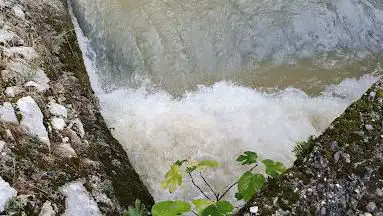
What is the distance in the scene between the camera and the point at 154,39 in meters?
6.40

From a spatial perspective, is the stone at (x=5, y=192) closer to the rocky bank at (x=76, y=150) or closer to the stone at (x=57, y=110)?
the rocky bank at (x=76, y=150)

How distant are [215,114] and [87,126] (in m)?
1.57

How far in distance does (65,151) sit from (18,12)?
230 cm

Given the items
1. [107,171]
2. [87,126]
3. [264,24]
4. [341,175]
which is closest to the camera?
[341,175]

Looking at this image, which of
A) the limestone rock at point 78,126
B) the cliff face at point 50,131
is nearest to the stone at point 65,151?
the cliff face at point 50,131

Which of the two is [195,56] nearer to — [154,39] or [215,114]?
[154,39]

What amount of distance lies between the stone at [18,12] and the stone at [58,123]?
1817mm

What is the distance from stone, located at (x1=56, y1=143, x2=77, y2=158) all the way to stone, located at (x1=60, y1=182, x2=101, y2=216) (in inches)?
14.3

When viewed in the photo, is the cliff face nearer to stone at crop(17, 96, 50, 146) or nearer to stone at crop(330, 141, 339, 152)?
stone at crop(17, 96, 50, 146)

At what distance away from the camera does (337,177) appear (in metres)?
3.04

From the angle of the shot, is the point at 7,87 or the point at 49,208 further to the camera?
the point at 7,87

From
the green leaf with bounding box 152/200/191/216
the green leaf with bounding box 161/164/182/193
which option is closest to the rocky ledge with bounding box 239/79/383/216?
the green leaf with bounding box 152/200/191/216

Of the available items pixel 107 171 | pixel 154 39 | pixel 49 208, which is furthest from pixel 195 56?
pixel 49 208

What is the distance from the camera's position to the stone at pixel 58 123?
4295mm
